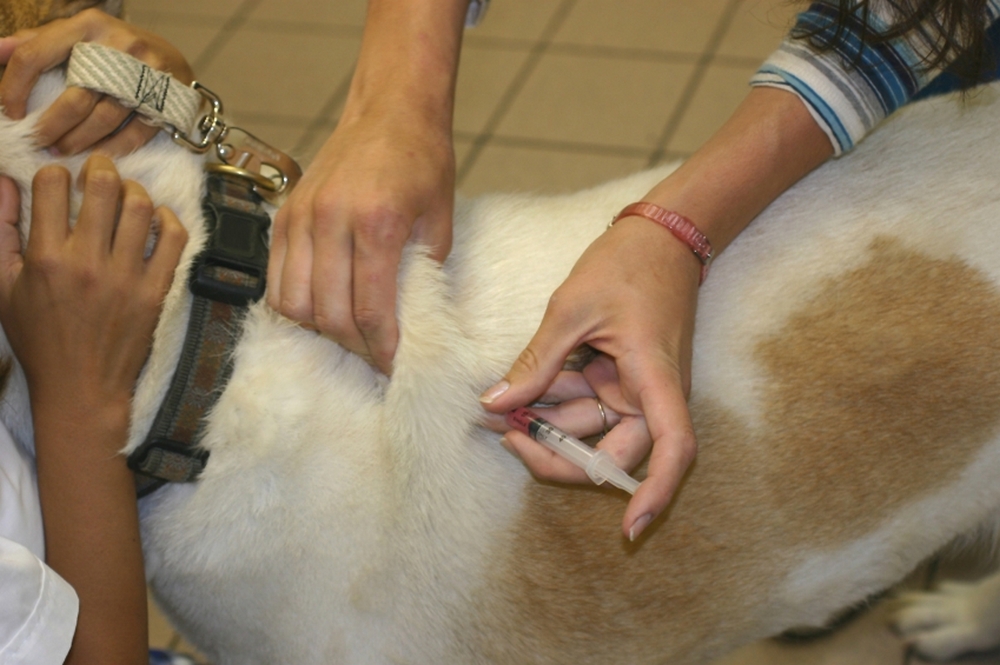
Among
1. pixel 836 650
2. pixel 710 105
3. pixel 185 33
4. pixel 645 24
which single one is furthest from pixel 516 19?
pixel 836 650

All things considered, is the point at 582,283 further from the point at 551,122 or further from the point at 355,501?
the point at 551,122

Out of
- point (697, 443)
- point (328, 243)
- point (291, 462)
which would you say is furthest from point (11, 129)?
point (697, 443)

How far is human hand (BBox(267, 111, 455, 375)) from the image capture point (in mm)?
1006

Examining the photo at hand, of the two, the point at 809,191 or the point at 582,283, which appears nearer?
the point at 582,283

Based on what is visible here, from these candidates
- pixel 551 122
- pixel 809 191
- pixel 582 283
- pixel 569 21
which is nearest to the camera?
pixel 582 283

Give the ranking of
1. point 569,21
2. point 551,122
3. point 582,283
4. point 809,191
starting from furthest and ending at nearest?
point 569,21 < point 551,122 < point 809,191 < point 582,283

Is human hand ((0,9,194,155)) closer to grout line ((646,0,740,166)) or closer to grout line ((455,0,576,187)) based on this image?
grout line ((455,0,576,187))

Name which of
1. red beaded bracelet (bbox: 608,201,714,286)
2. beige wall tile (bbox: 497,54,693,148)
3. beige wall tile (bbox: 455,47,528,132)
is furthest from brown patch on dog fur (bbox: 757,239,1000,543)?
beige wall tile (bbox: 455,47,528,132)

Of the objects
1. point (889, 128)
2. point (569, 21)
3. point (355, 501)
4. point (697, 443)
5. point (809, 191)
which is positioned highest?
point (569, 21)

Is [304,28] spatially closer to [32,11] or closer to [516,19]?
[516,19]

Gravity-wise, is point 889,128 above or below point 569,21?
below

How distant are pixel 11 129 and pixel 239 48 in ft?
7.60

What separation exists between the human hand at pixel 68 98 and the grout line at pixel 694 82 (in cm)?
170

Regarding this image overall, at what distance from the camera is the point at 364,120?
113 cm
